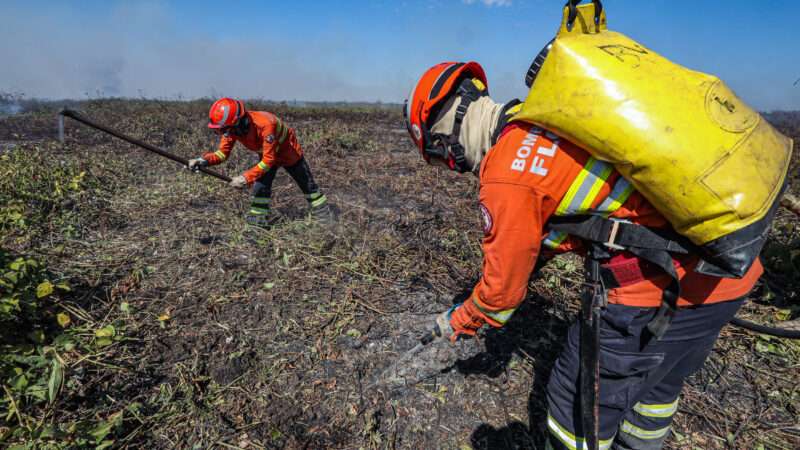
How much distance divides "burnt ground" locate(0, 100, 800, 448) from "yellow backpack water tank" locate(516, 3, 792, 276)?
184cm

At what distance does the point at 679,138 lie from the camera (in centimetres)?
107

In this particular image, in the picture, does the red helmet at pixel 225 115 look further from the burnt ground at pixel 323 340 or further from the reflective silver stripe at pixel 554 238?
the reflective silver stripe at pixel 554 238

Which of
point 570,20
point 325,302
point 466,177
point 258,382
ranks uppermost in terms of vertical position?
point 570,20

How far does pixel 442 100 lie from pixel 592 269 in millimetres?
1156

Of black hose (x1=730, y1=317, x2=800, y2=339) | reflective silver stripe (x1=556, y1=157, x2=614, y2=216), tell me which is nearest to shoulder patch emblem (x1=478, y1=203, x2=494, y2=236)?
reflective silver stripe (x1=556, y1=157, x2=614, y2=216)

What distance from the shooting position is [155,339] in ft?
9.58

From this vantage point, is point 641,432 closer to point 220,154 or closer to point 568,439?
point 568,439

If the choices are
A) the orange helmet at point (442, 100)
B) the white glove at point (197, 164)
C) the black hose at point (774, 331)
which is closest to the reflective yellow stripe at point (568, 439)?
the orange helmet at point (442, 100)

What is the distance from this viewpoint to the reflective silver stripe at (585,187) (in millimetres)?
1292

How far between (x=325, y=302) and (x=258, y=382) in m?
1.04

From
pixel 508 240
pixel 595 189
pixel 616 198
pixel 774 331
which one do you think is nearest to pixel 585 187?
pixel 595 189

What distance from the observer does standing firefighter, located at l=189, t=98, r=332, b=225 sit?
4.85 m

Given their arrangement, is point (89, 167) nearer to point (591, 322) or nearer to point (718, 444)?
point (591, 322)

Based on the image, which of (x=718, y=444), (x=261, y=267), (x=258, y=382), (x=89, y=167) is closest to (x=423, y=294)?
(x=258, y=382)
